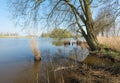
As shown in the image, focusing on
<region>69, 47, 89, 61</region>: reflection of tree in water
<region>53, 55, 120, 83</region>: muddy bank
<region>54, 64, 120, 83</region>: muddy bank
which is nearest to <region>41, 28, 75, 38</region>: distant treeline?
<region>69, 47, 89, 61</region>: reflection of tree in water

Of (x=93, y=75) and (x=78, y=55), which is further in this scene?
(x=78, y=55)

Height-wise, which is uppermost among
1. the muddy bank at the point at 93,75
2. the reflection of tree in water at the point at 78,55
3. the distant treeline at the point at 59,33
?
the distant treeline at the point at 59,33

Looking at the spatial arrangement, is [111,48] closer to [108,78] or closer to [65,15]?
[65,15]

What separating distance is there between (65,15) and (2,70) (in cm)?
786

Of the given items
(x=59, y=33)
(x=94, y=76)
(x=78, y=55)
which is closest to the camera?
(x=94, y=76)

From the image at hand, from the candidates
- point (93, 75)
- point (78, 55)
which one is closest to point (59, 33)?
point (78, 55)

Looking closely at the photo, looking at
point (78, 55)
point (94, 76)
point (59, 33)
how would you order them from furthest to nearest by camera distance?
point (59, 33), point (78, 55), point (94, 76)

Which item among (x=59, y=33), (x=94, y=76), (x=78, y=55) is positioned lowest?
→ (x=78, y=55)

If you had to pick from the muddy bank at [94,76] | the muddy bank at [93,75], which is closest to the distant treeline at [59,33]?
the muddy bank at [93,75]

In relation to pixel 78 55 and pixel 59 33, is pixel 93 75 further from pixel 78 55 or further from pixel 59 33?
pixel 59 33

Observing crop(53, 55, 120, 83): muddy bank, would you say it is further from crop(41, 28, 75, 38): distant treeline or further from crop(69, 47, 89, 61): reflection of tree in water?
crop(41, 28, 75, 38): distant treeline

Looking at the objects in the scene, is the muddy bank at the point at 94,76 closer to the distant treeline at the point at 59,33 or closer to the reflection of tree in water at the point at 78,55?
the reflection of tree in water at the point at 78,55

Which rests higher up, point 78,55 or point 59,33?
point 59,33

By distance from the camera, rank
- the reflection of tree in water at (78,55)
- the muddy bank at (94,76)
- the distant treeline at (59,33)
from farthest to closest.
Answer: the distant treeline at (59,33)
the reflection of tree in water at (78,55)
the muddy bank at (94,76)
